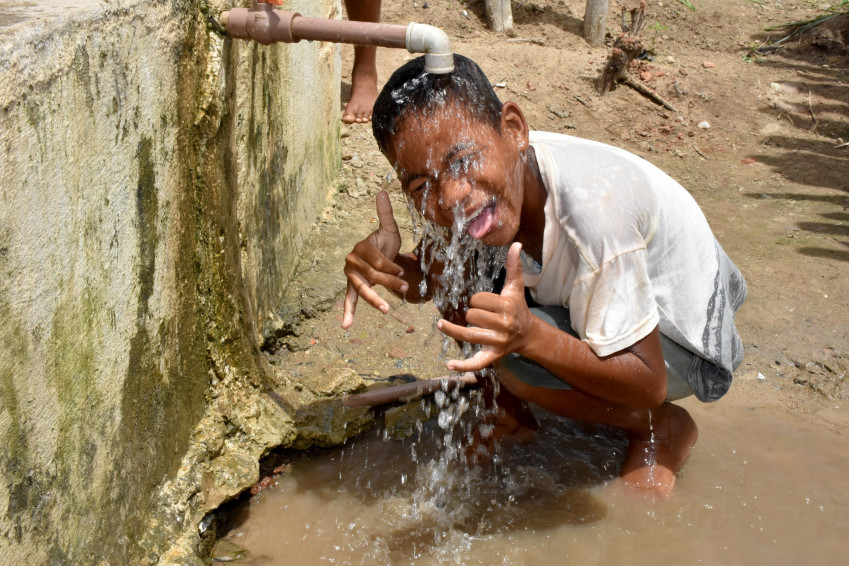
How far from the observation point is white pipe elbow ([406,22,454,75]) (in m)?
1.85

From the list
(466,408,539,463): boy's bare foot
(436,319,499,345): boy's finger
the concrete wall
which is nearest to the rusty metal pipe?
the concrete wall

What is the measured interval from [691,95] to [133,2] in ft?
16.5

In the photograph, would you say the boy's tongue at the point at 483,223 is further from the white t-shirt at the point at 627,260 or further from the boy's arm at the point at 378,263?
the boy's arm at the point at 378,263

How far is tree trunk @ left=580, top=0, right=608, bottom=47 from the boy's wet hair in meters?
4.77

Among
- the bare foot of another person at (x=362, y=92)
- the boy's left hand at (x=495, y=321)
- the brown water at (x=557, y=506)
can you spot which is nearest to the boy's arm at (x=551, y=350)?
the boy's left hand at (x=495, y=321)

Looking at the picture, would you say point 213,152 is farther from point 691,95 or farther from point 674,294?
point 691,95

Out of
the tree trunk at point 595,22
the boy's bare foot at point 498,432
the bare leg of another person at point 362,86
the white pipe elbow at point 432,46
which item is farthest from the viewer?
the tree trunk at point 595,22

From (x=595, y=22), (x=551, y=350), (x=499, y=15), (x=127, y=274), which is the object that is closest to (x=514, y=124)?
(x=551, y=350)

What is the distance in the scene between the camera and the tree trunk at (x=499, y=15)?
6168 millimetres

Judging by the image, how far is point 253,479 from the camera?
87.7 inches

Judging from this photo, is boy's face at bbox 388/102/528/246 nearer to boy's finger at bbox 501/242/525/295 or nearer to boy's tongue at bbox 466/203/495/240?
boy's tongue at bbox 466/203/495/240

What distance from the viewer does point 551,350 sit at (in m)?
1.91

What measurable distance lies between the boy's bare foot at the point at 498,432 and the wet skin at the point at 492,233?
49 cm

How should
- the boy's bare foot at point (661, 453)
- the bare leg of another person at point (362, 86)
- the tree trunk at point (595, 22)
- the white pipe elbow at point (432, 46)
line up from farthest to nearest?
the tree trunk at point (595, 22) < the bare leg of another person at point (362, 86) < the boy's bare foot at point (661, 453) < the white pipe elbow at point (432, 46)
